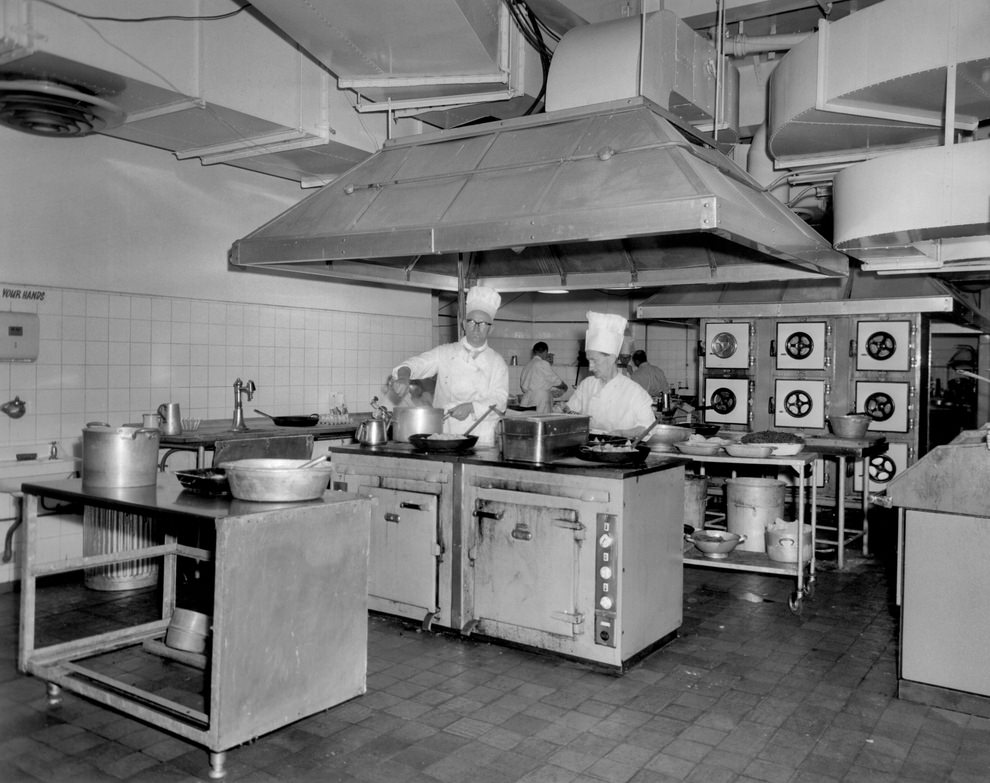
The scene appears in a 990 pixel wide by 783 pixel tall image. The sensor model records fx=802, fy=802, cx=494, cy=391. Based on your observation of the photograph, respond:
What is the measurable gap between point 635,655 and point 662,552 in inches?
20.9

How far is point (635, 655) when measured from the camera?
3840mm

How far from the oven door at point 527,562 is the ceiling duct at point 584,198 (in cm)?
128

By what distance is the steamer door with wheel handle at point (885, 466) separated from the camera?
773cm

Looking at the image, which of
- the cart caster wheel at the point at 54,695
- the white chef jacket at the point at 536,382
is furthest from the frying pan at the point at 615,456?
the white chef jacket at the point at 536,382

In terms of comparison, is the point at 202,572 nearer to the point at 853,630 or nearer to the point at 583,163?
the point at 583,163

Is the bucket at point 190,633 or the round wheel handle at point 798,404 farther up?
the round wheel handle at point 798,404

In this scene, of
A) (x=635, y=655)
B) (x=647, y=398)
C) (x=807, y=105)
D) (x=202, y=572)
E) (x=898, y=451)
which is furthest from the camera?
(x=898, y=451)

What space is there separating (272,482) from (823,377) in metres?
6.72

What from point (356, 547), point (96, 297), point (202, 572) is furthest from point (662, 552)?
point (96, 297)

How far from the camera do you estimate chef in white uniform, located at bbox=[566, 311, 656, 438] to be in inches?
205

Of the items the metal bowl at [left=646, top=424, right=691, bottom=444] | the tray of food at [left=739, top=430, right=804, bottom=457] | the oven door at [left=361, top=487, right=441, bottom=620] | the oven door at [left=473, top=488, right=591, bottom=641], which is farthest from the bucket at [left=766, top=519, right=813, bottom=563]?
the oven door at [left=361, top=487, right=441, bottom=620]

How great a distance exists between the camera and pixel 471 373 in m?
5.47

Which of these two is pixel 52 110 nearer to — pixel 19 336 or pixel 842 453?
pixel 19 336

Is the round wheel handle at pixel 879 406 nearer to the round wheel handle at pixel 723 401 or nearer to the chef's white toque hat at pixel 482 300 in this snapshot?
the round wheel handle at pixel 723 401
